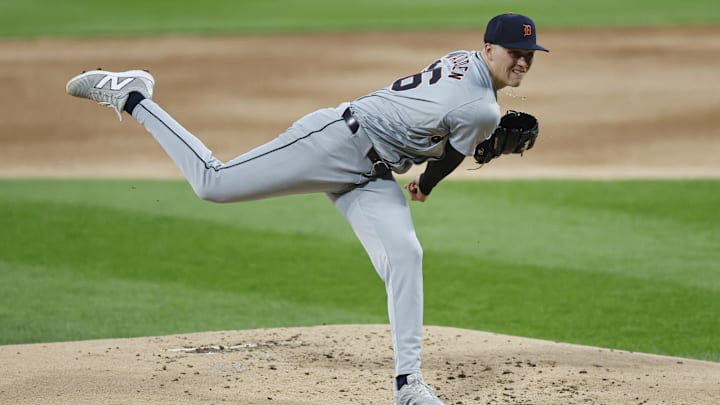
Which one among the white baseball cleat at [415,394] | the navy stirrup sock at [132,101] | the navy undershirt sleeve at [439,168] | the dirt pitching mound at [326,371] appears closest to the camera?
the white baseball cleat at [415,394]

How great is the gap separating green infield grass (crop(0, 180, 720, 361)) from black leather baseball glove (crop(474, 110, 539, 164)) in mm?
2022

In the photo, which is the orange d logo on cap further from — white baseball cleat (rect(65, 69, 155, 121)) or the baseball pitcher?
white baseball cleat (rect(65, 69, 155, 121))

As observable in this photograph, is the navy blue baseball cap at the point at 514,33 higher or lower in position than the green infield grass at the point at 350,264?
higher

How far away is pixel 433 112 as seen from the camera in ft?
15.0

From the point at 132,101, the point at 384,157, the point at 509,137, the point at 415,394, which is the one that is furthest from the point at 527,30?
the point at 132,101

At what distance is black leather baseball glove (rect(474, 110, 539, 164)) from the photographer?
482 cm

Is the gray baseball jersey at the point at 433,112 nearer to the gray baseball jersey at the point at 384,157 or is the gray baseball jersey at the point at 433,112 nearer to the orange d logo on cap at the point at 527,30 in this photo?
the gray baseball jersey at the point at 384,157

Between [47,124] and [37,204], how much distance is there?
4.63 metres

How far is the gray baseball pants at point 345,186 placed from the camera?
463 cm

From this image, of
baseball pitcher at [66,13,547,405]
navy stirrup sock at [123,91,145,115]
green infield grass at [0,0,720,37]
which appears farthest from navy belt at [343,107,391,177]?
green infield grass at [0,0,720,37]

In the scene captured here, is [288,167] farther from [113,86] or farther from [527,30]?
[527,30]

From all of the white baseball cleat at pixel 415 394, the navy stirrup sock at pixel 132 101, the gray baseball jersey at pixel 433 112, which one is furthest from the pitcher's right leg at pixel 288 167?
the white baseball cleat at pixel 415 394

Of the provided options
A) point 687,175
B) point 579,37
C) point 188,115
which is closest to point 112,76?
point 687,175

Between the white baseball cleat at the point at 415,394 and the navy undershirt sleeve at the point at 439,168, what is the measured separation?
34.7 inches
